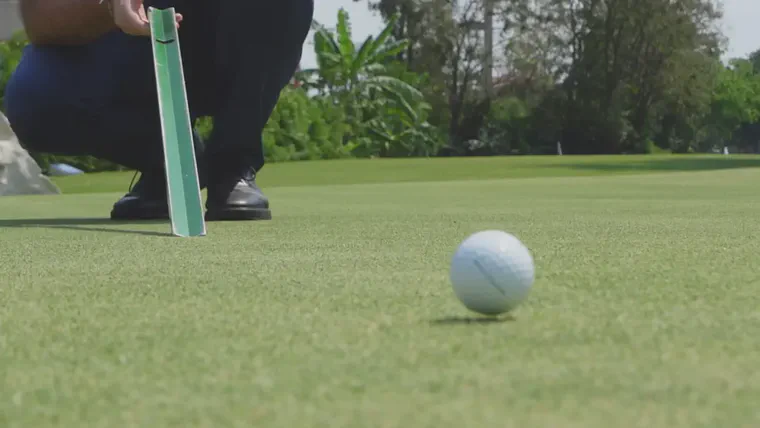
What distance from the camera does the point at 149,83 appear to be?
208 inches

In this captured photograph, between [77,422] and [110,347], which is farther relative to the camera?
[110,347]

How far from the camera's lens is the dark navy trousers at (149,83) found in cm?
525

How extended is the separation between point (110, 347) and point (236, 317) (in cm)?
37

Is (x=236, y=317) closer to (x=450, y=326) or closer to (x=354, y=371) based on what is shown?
(x=450, y=326)

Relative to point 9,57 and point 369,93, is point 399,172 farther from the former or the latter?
point 369,93

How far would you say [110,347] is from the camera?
2020mm

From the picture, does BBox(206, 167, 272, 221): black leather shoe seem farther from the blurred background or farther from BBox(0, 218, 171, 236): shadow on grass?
the blurred background

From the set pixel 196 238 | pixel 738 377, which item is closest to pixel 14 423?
pixel 738 377

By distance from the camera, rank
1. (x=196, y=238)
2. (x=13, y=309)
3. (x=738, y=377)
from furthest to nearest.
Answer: (x=196, y=238), (x=13, y=309), (x=738, y=377)

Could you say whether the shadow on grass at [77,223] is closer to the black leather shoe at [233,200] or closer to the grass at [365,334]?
the black leather shoe at [233,200]

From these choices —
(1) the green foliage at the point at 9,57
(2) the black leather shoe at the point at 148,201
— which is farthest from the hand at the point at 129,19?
(1) the green foliage at the point at 9,57

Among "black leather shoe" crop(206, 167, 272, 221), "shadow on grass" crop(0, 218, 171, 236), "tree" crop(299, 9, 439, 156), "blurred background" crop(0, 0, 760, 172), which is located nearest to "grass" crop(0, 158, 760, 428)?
"shadow on grass" crop(0, 218, 171, 236)

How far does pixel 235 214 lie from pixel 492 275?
3.31m

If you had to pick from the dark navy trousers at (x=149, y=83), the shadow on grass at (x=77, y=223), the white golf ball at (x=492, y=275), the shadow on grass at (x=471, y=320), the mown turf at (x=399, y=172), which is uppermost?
the dark navy trousers at (x=149, y=83)
